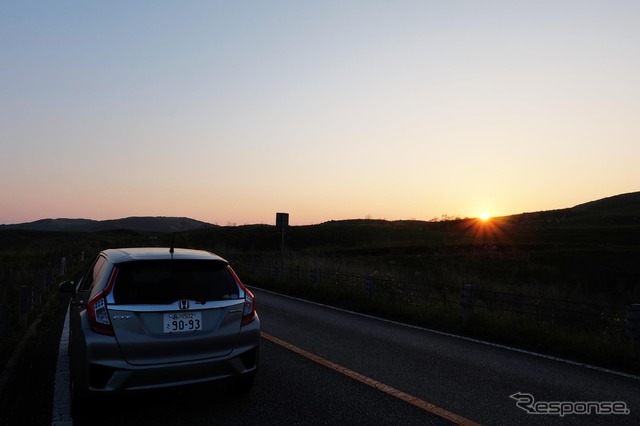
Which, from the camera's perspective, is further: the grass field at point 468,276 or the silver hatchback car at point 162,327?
the grass field at point 468,276

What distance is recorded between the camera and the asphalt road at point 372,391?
4.52m

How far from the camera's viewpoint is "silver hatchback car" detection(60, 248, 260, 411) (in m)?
4.09

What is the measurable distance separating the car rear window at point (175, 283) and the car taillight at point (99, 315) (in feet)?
0.41

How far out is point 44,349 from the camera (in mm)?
7473

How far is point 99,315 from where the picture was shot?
4199mm

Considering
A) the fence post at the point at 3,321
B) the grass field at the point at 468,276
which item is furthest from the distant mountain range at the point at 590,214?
the fence post at the point at 3,321

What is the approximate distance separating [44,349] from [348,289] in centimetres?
928

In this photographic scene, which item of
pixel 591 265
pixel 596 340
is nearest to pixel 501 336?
pixel 596 340

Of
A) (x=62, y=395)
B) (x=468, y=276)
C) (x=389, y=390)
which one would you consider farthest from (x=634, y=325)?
(x=468, y=276)

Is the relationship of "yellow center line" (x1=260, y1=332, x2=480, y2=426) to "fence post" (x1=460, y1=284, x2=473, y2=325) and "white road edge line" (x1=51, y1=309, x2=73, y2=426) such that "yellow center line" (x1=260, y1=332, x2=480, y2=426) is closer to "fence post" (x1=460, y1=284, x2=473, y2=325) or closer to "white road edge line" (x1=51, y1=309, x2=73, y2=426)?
"white road edge line" (x1=51, y1=309, x2=73, y2=426)

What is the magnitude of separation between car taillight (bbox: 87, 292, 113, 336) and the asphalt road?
34.7 inches

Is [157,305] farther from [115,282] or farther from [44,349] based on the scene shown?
[44,349]

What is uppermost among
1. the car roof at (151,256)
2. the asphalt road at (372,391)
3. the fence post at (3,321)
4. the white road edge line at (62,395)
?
the car roof at (151,256)

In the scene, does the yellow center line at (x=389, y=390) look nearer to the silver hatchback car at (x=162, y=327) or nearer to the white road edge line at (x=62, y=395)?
the silver hatchback car at (x=162, y=327)
